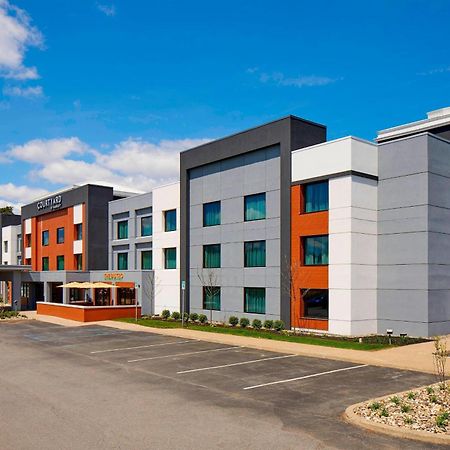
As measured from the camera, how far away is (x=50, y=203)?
190ft

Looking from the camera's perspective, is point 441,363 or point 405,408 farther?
point 441,363

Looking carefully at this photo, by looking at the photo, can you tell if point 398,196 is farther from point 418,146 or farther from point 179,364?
point 179,364

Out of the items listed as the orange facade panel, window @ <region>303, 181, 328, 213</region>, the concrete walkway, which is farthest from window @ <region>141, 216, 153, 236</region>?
window @ <region>303, 181, 328, 213</region>

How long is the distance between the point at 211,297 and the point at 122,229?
1636 cm

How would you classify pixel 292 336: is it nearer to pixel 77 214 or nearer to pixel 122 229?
pixel 122 229

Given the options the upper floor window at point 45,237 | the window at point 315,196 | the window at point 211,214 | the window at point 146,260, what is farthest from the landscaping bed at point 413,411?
the upper floor window at point 45,237

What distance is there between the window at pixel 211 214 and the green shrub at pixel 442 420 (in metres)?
26.4

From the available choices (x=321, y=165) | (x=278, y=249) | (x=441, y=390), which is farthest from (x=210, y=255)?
(x=441, y=390)

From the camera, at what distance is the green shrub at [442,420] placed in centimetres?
1041

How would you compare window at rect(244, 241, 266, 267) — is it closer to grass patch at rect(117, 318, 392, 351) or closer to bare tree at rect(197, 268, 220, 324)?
bare tree at rect(197, 268, 220, 324)

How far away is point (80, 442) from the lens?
9875 mm

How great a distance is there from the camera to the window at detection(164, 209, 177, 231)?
4124 centimetres

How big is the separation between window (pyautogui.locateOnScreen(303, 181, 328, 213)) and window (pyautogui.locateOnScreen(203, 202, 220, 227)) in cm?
850

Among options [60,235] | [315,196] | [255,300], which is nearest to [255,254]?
[255,300]
